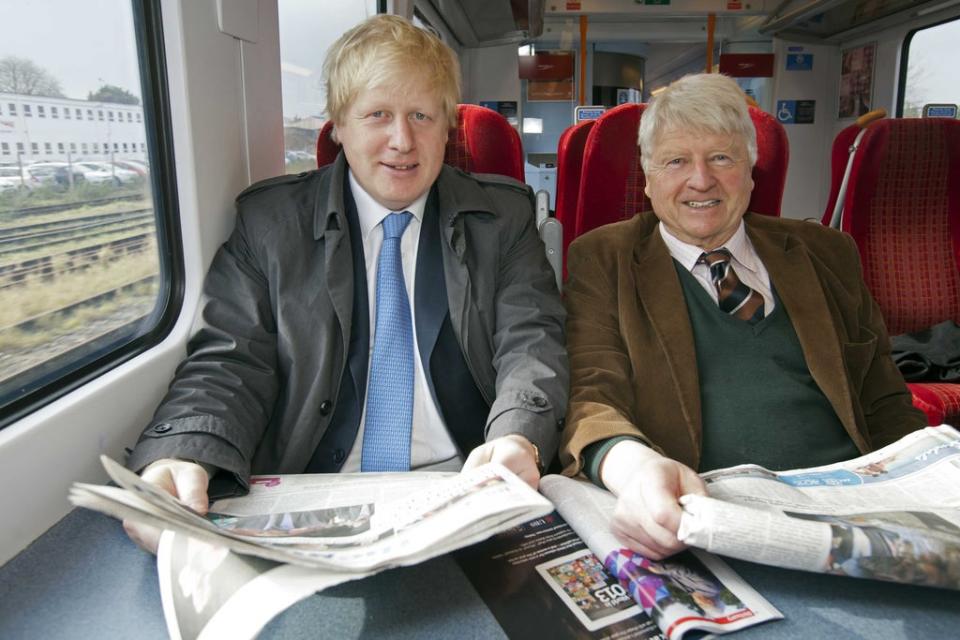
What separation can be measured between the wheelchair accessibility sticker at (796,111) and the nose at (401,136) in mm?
6791

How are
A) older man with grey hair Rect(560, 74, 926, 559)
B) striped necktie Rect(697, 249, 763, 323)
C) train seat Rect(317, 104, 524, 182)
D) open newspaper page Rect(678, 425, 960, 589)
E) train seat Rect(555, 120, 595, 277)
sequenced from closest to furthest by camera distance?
open newspaper page Rect(678, 425, 960, 589) < older man with grey hair Rect(560, 74, 926, 559) < striped necktie Rect(697, 249, 763, 323) < train seat Rect(317, 104, 524, 182) < train seat Rect(555, 120, 595, 277)

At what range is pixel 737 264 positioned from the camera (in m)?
1.78

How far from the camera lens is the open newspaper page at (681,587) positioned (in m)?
0.84

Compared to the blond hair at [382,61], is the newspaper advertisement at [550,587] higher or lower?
lower

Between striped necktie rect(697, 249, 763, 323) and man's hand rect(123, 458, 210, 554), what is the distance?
120 cm

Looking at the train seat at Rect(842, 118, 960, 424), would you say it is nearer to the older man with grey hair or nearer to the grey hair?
the older man with grey hair

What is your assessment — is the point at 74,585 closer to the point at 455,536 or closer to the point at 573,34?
the point at 455,536

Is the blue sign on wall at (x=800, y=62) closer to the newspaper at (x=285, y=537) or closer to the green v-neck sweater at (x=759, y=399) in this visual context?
the green v-neck sweater at (x=759, y=399)

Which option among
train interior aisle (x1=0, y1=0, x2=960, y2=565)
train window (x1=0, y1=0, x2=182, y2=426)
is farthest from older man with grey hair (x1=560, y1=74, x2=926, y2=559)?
train window (x1=0, y1=0, x2=182, y2=426)

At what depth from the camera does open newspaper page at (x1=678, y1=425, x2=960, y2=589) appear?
874 millimetres

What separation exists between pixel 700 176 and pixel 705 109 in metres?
0.16

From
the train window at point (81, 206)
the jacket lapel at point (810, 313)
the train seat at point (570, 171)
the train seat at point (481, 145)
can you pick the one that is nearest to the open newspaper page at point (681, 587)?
the jacket lapel at point (810, 313)

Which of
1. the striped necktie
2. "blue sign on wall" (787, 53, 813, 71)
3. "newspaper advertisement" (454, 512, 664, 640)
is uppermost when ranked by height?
"blue sign on wall" (787, 53, 813, 71)

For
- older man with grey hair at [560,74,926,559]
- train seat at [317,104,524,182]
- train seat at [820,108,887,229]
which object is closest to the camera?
older man with grey hair at [560,74,926,559]
